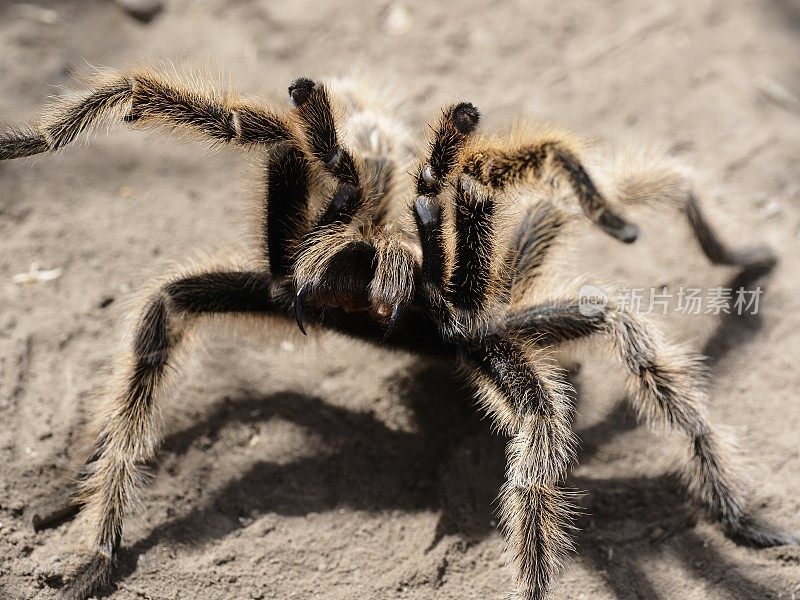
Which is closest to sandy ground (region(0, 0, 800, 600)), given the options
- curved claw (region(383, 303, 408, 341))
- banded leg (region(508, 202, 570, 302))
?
banded leg (region(508, 202, 570, 302))

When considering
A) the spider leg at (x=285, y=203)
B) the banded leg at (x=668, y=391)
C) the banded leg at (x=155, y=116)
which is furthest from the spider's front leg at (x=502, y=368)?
the banded leg at (x=155, y=116)

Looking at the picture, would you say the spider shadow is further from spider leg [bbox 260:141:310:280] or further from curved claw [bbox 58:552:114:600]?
spider leg [bbox 260:141:310:280]

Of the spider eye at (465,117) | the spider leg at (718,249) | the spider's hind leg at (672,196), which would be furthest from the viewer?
the spider leg at (718,249)

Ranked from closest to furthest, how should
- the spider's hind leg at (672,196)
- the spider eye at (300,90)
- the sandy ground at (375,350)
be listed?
the spider eye at (300,90), the sandy ground at (375,350), the spider's hind leg at (672,196)

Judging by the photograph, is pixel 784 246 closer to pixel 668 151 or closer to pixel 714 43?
pixel 668 151

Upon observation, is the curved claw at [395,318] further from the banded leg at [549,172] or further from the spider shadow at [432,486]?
the spider shadow at [432,486]

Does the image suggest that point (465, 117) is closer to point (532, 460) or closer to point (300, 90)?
point (300, 90)

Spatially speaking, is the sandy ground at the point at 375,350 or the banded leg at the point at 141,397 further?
the sandy ground at the point at 375,350
